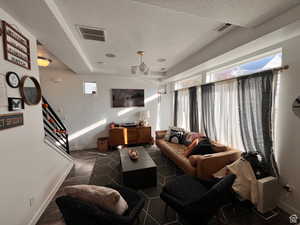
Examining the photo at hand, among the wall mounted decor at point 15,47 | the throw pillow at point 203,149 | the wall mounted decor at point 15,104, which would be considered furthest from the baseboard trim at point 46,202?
the throw pillow at point 203,149

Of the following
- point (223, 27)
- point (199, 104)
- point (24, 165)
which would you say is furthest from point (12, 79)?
point (199, 104)

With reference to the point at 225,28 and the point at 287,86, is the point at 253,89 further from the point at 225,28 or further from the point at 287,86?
the point at 225,28

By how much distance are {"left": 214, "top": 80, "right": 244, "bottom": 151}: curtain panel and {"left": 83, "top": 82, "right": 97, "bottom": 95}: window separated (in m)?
3.73

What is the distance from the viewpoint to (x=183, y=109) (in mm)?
4031

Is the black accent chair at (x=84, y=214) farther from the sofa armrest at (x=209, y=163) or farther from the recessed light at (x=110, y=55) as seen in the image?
the recessed light at (x=110, y=55)

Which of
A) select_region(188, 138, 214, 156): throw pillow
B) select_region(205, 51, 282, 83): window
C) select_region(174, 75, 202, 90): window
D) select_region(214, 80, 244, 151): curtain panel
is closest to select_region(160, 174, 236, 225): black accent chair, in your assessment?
select_region(188, 138, 214, 156): throw pillow

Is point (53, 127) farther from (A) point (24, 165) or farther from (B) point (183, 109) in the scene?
(B) point (183, 109)

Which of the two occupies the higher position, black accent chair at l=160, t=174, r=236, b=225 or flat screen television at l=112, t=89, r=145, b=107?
flat screen television at l=112, t=89, r=145, b=107

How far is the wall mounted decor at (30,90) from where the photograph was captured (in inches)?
60.7

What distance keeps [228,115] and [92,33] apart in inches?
114

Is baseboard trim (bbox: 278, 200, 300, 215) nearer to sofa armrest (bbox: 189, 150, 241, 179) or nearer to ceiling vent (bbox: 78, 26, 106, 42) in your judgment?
sofa armrest (bbox: 189, 150, 241, 179)

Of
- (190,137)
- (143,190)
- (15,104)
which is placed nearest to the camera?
(15,104)

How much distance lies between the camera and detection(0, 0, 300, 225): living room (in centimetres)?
132

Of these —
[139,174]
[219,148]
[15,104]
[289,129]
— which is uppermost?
[15,104]
